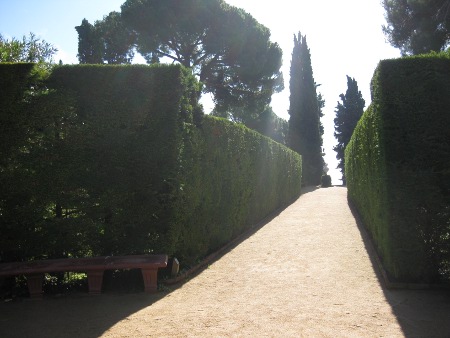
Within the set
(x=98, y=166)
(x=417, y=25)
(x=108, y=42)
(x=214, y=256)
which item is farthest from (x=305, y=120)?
(x=98, y=166)

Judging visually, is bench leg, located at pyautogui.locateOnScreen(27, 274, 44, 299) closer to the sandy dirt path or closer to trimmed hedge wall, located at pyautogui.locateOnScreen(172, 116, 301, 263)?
the sandy dirt path

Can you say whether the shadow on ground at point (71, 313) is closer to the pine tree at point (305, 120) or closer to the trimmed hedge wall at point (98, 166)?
the trimmed hedge wall at point (98, 166)

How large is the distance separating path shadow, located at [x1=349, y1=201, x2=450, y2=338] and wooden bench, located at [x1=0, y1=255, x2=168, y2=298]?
2994 mm

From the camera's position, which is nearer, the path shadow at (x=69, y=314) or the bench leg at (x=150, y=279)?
the path shadow at (x=69, y=314)

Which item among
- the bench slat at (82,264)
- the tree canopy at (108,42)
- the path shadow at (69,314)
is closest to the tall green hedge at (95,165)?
the bench slat at (82,264)

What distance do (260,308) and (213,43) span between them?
1929 cm

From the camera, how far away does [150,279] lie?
566 cm

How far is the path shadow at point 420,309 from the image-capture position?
389 cm

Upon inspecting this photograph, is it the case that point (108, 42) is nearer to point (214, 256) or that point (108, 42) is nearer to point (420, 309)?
point (214, 256)

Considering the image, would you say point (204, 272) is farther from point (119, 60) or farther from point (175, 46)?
point (119, 60)

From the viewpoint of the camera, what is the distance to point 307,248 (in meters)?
8.27

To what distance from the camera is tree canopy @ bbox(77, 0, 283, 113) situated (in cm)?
2120

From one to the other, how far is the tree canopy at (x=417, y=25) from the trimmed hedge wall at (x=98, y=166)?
1209 centimetres

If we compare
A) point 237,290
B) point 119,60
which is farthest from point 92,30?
point 237,290
